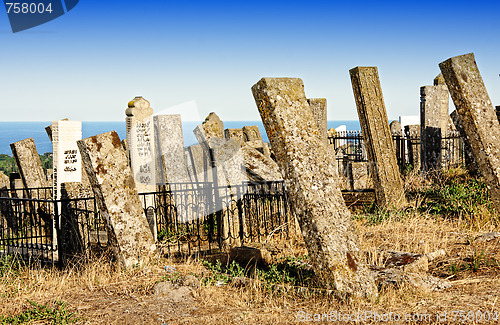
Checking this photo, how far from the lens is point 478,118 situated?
26.6 feet

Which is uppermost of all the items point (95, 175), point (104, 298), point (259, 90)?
point (259, 90)

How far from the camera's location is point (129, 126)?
454 inches

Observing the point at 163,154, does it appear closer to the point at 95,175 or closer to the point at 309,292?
the point at 95,175

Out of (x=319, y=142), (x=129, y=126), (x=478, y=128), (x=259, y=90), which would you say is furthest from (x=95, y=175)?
(x=478, y=128)

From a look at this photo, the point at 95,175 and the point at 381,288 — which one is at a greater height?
the point at 95,175

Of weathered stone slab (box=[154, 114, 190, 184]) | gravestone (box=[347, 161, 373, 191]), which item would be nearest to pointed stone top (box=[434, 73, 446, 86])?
gravestone (box=[347, 161, 373, 191])

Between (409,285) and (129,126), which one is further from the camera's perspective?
(129,126)

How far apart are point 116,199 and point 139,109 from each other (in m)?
5.52

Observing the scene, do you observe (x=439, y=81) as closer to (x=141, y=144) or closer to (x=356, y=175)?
(x=356, y=175)

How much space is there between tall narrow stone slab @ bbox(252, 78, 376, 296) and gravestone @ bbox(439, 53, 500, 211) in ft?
13.9

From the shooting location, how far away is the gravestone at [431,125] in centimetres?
1362

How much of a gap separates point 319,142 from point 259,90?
88 cm

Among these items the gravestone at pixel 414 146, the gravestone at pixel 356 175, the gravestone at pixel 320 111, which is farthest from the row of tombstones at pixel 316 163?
the gravestone at pixel 414 146

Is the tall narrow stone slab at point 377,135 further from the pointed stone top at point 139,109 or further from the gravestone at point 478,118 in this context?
the pointed stone top at point 139,109
